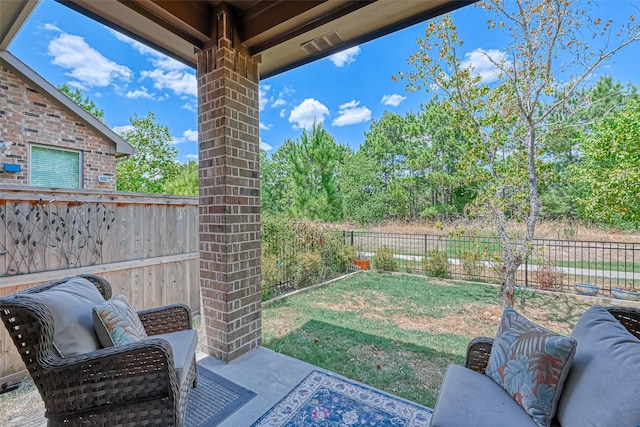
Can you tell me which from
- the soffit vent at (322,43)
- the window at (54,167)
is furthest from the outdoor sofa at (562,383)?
the window at (54,167)

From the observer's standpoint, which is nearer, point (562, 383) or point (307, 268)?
point (562, 383)

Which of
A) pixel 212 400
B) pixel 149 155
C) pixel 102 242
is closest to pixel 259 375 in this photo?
pixel 212 400

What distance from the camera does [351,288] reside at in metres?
5.18

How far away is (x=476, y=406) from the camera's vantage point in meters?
1.20

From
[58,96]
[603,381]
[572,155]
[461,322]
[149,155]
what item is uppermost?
[149,155]

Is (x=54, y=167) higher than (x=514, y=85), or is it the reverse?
(x=514, y=85)

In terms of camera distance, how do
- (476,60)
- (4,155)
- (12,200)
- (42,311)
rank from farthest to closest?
(4,155)
(476,60)
(12,200)
(42,311)

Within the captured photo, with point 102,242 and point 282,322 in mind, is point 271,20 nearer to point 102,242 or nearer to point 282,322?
point 102,242

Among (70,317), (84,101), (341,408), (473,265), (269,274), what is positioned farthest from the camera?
(84,101)

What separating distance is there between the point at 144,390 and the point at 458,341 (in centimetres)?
296

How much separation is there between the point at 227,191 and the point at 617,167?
5.65m

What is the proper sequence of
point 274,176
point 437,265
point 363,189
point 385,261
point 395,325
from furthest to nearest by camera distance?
point 274,176 < point 363,189 < point 385,261 < point 437,265 < point 395,325

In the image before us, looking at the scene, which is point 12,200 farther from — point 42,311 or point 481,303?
point 481,303

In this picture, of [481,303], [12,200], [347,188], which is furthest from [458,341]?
[347,188]
